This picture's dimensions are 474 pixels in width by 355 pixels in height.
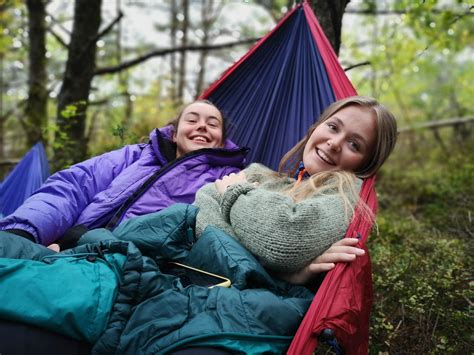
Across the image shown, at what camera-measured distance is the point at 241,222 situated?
4.75 ft

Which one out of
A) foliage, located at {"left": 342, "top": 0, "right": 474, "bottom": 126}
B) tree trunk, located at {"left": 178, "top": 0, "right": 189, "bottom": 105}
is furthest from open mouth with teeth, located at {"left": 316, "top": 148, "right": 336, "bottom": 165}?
tree trunk, located at {"left": 178, "top": 0, "right": 189, "bottom": 105}

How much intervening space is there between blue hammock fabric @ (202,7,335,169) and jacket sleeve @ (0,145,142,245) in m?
0.67

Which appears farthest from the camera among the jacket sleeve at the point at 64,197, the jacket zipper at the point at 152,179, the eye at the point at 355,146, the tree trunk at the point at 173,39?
the tree trunk at the point at 173,39

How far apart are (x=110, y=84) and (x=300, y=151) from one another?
30.8 ft

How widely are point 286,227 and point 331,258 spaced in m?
0.19

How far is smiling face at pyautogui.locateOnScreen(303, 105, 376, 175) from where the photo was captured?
5.67ft

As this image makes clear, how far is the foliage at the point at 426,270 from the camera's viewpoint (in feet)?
5.76

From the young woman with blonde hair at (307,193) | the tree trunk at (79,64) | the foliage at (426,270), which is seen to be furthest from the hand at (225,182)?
the tree trunk at (79,64)

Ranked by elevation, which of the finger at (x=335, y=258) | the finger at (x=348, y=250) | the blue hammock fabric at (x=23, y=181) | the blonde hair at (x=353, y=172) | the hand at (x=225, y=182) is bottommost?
the blue hammock fabric at (x=23, y=181)

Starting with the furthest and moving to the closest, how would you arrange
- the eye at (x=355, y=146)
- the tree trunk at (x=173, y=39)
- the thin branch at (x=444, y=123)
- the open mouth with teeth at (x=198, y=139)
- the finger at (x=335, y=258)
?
the tree trunk at (x=173, y=39) → the thin branch at (x=444, y=123) → the open mouth with teeth at (x=198, y=139) → the eye at (x=355, y=146) → the finger at (x=335, y=258)

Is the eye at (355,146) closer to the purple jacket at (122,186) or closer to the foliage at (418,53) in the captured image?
the purple jacket at (122,186)

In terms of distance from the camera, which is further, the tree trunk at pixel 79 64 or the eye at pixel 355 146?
the tree trunk at pixel 79 64

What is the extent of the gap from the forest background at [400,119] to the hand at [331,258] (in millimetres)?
434

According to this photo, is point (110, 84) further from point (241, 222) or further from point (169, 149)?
point (241, 222)
